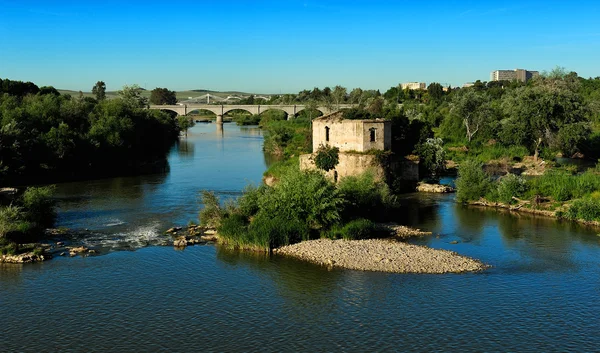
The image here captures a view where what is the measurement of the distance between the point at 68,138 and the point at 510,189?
30947mm

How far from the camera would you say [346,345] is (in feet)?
51.3

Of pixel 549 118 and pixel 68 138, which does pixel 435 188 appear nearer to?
pixel 549 118

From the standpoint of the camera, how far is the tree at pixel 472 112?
5781cm

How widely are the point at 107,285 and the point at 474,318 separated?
11.6m

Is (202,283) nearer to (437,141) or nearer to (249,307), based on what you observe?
(249,307)

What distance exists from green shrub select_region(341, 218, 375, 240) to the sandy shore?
1.50ft

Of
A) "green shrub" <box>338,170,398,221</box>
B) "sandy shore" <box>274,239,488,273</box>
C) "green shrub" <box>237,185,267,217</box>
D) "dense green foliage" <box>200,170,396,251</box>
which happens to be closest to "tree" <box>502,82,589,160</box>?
"green shrub" <box>338,170,398,221</box>

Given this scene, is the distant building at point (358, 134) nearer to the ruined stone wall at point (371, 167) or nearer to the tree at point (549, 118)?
the ruined stone wall at point (371, 167)

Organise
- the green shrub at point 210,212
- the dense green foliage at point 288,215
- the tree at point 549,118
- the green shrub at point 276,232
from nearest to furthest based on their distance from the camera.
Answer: the green shrub at point 276,232 → the dense green foliage at point 288,215 → the green shrub at point 210,212 → the tree at point 549,118

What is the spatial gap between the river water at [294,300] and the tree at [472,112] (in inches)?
1232

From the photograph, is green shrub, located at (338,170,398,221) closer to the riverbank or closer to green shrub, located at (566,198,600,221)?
the riverbank

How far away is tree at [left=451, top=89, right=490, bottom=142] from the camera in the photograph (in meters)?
57.8

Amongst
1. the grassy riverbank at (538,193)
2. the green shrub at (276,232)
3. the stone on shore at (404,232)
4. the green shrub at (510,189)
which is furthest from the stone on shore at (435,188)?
the green shrub at (276,232)

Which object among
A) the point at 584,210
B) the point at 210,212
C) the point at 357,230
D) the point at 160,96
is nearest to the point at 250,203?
the point at 210,212
